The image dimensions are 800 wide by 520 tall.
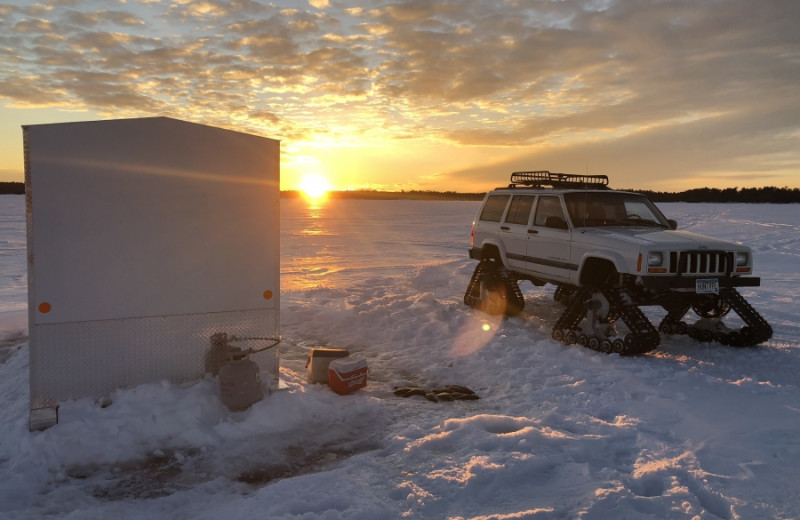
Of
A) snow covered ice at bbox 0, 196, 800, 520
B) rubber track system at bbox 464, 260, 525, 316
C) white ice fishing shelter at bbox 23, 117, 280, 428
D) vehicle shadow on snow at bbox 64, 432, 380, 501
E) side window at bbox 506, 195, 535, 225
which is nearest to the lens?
snow covered ice at bbox 0, 196, 800, 520

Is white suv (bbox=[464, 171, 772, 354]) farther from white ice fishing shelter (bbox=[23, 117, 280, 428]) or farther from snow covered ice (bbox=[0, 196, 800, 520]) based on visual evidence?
white ice fishing shelter (bbox=[23, 117, 280, 428])

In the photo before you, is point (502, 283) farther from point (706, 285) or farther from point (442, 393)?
point (442, 393)

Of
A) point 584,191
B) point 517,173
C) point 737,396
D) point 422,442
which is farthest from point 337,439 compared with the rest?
point 517,173

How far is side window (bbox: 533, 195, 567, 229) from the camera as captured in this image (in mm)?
8703

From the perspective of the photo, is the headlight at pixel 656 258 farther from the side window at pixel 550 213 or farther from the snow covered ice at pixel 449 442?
the side window at pixel 550 213

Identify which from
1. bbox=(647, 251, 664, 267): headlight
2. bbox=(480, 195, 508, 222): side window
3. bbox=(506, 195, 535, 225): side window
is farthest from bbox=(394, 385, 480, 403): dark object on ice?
bbox=(480, 195, 508, 222): side window

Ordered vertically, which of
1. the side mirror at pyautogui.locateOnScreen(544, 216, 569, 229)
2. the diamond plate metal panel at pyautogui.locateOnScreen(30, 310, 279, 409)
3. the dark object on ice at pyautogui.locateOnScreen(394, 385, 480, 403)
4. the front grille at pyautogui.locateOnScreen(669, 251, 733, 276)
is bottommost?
the dark object on ice at pyautogui.locateOnScreen(394, 385, 480, 403)

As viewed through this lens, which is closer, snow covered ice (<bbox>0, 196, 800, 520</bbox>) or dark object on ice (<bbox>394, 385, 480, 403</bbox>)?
snow covered ice (<bbox>0, 196, 800, 520</bbox>)

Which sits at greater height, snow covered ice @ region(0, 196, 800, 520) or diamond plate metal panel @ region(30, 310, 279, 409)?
diamond plate metal panel @ region(30, 310, 279, 409)

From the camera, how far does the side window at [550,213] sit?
8.70 meters

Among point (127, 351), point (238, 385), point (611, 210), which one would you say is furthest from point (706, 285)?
point (127, 351)

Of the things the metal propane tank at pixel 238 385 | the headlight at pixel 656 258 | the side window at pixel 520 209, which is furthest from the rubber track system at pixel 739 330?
the metal propane tank at pixel 238 385

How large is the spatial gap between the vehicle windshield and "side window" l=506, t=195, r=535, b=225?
0.93 metres

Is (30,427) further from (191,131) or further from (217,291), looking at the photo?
(191,131)
